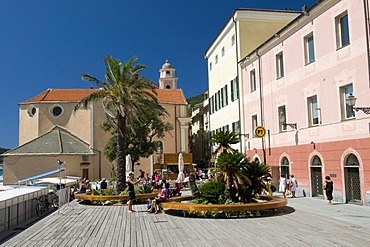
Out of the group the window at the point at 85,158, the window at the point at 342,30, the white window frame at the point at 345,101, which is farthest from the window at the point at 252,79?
the window at the point at 85,158

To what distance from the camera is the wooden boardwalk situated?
35.6 ft

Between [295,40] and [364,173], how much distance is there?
1008 centimetres

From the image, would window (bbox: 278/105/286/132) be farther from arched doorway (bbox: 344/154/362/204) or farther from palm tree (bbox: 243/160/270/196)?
palm tree (bbox: 243/160/270/196)

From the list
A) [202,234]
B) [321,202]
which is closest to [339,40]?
[321,202]

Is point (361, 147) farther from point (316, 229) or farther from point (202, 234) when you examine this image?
point (202, 234)

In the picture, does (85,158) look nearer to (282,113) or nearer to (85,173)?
(85,173)

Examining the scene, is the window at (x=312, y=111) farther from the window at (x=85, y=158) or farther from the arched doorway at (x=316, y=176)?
the window at (x=85, y=158)

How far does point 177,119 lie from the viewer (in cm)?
6050

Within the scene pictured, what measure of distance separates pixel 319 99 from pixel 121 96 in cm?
1187

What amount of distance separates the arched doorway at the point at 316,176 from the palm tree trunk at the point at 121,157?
1133cm

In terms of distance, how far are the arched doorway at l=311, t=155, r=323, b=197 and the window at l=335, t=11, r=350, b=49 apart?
6451 millimetres

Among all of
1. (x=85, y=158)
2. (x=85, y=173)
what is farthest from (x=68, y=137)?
(x=85, y=173)

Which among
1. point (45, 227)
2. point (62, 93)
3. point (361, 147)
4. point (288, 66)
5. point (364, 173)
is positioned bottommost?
point (45, 227)

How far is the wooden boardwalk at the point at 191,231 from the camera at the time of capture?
10.9 meters
